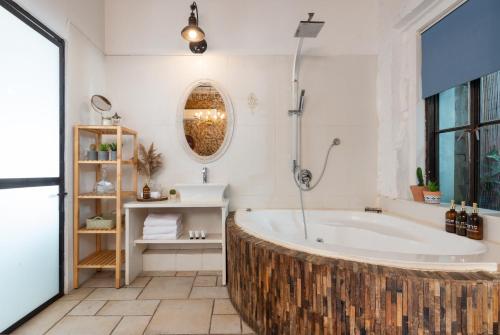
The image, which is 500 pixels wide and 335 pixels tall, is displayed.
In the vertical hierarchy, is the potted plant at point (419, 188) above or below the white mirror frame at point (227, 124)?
below

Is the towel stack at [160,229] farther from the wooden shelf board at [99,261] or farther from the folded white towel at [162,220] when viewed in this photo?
the wooden shelf board at [99,261]

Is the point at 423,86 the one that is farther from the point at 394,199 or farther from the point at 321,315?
the point at 321,315

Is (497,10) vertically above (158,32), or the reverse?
(158,32)

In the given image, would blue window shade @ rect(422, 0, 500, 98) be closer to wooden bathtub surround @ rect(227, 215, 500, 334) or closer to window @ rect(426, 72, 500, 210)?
window @ rect(426, 72, 500, 210)

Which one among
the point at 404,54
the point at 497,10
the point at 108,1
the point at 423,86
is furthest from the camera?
the point at 108,1

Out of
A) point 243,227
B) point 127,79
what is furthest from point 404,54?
point 127,79

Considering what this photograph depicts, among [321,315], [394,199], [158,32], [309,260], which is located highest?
[158,32]

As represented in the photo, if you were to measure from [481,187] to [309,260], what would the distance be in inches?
54.7

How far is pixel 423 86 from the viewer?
82.2 inches

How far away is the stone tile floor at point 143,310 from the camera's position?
155cm

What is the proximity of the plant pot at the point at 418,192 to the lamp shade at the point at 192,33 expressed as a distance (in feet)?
7.13

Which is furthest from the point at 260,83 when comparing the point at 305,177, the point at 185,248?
the point at 185,248

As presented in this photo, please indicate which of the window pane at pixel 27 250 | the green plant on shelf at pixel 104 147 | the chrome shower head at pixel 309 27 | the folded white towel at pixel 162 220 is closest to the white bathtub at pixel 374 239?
the folded white towel at pixel 162 220

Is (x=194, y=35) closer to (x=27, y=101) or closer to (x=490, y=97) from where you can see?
(x=27, y=101)
